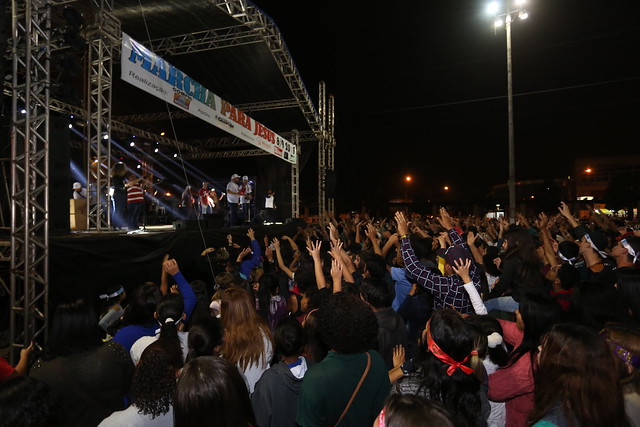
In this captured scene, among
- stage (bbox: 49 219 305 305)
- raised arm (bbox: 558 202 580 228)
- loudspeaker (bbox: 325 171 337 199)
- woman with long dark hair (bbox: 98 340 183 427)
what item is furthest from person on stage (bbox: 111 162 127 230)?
loudspeaker (bbox: 325 171 337 199)

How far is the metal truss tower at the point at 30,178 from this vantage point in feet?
14.5

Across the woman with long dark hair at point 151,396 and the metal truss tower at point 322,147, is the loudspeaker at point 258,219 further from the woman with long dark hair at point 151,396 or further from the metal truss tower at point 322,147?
the woman with long dark hair at point 151,396

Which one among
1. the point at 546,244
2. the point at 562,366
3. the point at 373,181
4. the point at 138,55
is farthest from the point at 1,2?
the point at 373,181

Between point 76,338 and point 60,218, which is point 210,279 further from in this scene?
point 76,338

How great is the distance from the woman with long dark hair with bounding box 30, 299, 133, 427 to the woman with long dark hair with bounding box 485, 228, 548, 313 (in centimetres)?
320

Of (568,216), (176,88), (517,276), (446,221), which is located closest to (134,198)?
(176,88)

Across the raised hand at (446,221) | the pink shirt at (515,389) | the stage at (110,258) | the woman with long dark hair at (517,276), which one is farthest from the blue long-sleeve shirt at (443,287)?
the stage at (110,258)

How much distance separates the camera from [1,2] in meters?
4.05

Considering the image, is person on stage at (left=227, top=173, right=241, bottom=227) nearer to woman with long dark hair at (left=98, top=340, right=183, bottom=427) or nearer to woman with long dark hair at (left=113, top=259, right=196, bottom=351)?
woman with long dark hair at (left=113, top=259, right=196, bottom=351)

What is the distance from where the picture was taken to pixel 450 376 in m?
1.73

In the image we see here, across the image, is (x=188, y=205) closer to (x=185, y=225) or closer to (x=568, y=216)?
(x=185, y=225)

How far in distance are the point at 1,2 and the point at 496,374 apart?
231 inches

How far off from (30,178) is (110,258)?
5.28 feet

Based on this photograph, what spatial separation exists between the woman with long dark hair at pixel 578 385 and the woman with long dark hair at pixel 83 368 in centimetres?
224
